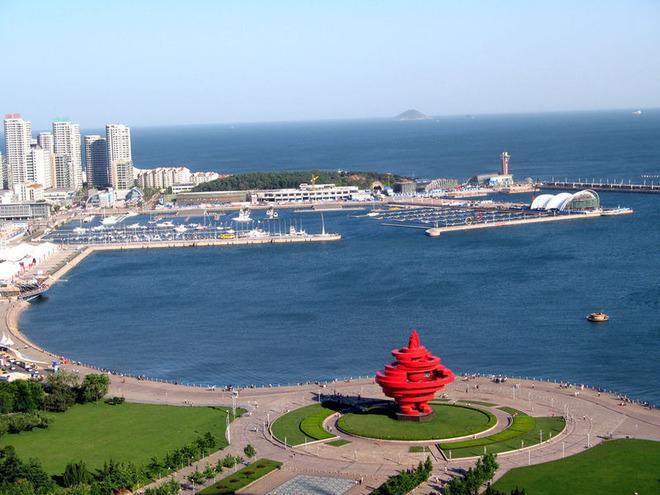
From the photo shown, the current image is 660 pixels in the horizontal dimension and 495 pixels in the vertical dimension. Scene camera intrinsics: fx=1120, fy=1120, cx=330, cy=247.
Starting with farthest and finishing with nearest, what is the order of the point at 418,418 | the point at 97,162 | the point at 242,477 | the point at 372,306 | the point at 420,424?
the point at 97,162 → the point at 372,306 → the point at 418,418 → the point at 420,424 → the point at 242,477

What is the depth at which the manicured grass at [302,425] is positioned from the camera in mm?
27542

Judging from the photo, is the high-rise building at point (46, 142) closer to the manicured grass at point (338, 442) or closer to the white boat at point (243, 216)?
the white boat at point (243, 216)

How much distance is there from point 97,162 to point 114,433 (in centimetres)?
7836

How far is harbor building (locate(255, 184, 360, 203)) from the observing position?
87438 mm

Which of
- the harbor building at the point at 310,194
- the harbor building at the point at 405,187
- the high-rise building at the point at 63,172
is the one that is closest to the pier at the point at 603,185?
the harbor building at the point at 405,187

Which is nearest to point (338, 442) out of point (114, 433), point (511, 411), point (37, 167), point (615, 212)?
point (511, 411)

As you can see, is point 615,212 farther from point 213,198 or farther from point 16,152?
point 16,152

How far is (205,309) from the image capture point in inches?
1797

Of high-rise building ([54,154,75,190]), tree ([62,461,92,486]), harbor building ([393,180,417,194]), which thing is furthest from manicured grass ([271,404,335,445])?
high-rise building ([54,154,75,190])

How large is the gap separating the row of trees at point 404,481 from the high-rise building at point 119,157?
78.9 meters

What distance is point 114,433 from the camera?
28.4m

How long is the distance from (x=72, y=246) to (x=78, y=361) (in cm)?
3031

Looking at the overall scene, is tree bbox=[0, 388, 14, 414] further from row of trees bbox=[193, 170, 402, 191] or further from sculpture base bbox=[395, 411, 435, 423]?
row of trees bbox=[193, 170, 402, 191]

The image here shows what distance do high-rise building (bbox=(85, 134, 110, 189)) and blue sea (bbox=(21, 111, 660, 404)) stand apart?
117 feet
